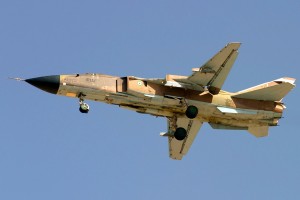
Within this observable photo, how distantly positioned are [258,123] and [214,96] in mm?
3249

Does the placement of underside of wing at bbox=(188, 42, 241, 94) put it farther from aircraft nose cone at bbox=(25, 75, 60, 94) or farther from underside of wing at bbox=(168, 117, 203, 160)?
aircraft nose cone at bbox=(25, 75, 60, 94)

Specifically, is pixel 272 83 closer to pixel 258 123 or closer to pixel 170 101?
pixel 258 123

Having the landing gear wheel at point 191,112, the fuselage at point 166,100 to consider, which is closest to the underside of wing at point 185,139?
the fuselage at point 166,100

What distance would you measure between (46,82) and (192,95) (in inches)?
308

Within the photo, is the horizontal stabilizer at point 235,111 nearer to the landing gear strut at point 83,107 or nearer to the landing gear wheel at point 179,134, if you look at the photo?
the landing gear wheel at point 179,134

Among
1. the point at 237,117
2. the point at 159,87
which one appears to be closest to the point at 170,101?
the point at 159,87

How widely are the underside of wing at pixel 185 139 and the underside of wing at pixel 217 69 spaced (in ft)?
11.2

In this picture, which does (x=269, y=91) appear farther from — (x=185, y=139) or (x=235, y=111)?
(x=185, y=139)

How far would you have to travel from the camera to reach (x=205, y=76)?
4794cm

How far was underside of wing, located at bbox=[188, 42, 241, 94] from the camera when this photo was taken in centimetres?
4725

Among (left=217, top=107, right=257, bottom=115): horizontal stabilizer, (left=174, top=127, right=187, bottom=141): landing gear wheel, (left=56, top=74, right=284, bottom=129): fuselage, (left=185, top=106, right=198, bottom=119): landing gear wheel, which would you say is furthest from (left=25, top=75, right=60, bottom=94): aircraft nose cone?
(left=217, top=107, right=257, bottom=115): horizontal stabilizer

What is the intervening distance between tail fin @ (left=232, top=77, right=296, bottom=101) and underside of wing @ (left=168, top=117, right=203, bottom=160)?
333 cm

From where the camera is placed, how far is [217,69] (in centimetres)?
4788

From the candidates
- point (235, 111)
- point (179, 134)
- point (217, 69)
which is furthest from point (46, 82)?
point (235, 111)
